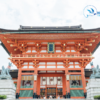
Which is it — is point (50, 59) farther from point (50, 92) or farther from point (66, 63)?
point (50, 92)

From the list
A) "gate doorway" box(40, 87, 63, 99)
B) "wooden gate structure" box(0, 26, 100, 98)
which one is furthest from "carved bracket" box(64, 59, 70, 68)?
"gate doorway" box(40, 87, 63, 99)

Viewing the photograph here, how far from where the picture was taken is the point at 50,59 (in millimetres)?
18500

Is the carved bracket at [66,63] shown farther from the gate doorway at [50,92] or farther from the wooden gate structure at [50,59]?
the gate doorway at [50,92]

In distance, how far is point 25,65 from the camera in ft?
62.5

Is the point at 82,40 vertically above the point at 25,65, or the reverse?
the point at 82,40

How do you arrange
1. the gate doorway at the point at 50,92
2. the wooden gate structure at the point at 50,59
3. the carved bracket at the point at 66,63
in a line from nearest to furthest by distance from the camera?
the wooden gate structure at the point at 50,59
the carved bracket at the point at 66,63
the gate doorway at the point at 50,92

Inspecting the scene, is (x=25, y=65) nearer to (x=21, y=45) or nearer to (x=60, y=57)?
(x=21, y=45)

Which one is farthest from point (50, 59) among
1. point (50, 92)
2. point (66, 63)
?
point (50, 92)

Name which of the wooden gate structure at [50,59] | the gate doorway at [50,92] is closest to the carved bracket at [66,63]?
the wooden gate structure at [50,59]

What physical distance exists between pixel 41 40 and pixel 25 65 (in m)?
4.32

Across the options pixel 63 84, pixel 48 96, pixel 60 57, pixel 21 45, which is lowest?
pixel 48 96

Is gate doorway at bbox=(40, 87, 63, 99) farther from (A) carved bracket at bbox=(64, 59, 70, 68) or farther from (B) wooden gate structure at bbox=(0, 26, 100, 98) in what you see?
(A) carved bracket at bbox=(64, 59, 70, 68)

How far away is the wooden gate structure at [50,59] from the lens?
1792cm

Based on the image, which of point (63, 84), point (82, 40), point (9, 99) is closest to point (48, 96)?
point (63, 84)
